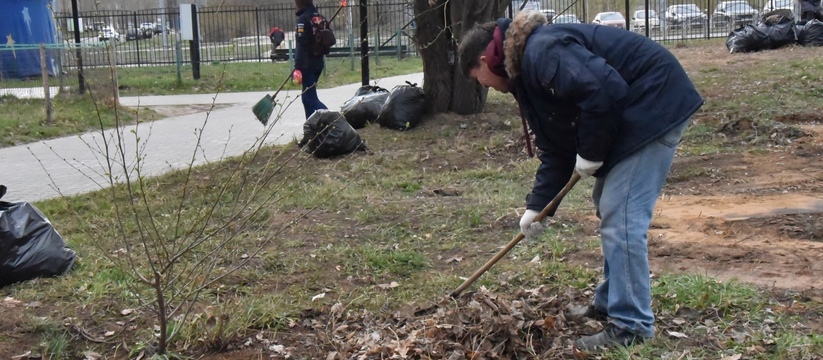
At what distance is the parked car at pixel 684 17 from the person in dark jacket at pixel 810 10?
5.95m

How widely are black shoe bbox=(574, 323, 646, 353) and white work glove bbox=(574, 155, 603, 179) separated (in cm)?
66

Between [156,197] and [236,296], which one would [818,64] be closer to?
[156,197]

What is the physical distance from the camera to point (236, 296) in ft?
14.3

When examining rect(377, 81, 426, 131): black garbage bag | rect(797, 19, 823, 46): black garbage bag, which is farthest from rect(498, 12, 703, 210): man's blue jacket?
rect(797, 19, 823, 46): black garbage bag

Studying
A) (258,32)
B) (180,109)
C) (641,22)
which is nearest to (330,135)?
(180,109)

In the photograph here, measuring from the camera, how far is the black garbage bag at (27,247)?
4.54 metres

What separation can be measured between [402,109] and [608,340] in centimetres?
636

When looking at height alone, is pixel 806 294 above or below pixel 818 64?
below

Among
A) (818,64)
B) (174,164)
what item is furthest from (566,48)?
(818,64)

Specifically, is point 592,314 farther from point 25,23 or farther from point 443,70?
point 25,23

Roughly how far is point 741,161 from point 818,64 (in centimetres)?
623

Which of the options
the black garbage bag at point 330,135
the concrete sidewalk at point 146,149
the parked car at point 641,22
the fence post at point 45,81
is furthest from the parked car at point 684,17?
the black garbage bag at point 330,135

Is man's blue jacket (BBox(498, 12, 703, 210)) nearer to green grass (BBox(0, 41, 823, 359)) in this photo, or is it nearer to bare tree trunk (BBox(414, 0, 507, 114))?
green grass (BBox(0, 41, 823, 359))

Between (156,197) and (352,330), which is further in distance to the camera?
(156,197)
